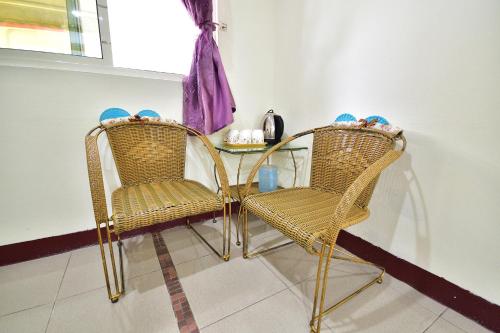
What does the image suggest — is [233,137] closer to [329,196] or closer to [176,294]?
[329,196]

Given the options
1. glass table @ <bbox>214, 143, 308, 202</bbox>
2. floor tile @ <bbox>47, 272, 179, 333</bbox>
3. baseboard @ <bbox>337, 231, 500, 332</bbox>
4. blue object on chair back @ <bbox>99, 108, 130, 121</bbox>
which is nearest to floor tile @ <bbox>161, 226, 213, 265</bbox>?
floor tile @ <bbox>47, 272, 179, 333</bbox>

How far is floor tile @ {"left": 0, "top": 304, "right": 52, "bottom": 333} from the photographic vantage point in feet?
2.74

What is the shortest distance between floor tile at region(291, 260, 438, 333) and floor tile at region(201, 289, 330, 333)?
7 centimetres

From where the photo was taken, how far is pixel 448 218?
0.95 m

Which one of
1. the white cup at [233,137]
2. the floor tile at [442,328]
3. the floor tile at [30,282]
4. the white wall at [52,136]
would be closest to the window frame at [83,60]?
the white wall at [52,136]

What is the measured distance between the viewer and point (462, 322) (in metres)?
0.89

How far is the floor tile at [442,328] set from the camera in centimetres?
85

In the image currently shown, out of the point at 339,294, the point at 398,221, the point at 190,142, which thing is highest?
the point at 190,142

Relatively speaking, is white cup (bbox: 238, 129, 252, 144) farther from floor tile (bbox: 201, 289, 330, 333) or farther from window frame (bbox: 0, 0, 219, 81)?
floor tile (bbox: 201, 289, 330, 333)

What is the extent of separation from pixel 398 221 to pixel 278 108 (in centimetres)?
122

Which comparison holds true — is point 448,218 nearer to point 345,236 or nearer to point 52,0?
point 345,236

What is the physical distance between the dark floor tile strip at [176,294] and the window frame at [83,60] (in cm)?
115

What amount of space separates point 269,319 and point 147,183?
0.99 m

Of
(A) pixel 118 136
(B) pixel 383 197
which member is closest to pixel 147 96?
(A) pixel 118 136
